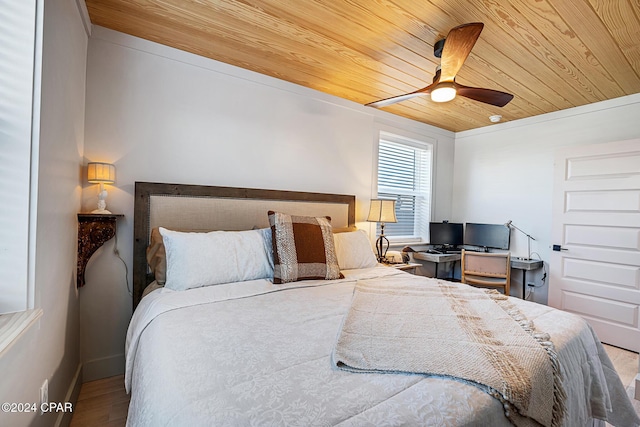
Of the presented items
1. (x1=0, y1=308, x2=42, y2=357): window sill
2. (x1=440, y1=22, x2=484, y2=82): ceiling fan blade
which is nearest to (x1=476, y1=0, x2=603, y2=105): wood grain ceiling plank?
(x1=440, y1=22, x2=484, y2=82): ceiling fan blade

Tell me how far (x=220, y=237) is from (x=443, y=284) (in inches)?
61.2

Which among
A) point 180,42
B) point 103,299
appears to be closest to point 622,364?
point 103,299

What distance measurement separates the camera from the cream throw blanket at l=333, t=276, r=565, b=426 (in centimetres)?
95

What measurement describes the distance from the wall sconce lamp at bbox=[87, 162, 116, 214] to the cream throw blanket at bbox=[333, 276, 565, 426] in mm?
1767

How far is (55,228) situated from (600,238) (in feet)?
14.2

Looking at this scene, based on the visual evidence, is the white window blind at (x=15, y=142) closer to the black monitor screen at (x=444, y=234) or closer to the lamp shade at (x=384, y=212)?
the lamp shade at (x=384, y=212)

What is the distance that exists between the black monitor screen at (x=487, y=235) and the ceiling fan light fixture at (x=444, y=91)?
240cm

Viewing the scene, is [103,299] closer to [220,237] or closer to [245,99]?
[220,237]

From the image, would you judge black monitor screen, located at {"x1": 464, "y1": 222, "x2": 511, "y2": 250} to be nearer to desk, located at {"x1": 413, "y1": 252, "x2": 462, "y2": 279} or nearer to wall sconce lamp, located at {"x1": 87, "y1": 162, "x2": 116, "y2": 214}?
desk, located at {"x1": 413, "y1": 252, "x2": 462, "y2": 279}

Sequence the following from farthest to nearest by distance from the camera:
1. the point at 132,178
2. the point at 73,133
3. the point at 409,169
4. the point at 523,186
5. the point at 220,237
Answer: the point at 409,169
the point at 523,186
the point at 132,178
the point at 220,237
the point at 73,133

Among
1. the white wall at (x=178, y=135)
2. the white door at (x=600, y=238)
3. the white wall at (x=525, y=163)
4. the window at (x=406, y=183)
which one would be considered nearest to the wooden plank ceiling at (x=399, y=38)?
the white wall at (x=178, y=135)

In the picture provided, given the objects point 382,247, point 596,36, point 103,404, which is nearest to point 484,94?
point 596,36

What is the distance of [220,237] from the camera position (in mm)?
2072

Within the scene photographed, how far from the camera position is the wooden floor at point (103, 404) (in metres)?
1.72
